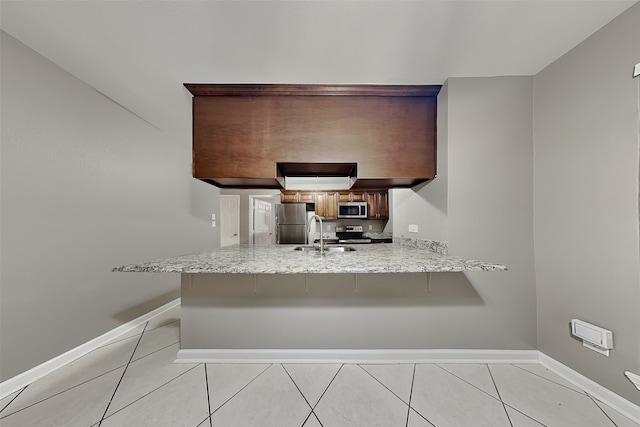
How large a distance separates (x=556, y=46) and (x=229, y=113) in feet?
8.08

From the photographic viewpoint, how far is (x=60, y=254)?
164cm

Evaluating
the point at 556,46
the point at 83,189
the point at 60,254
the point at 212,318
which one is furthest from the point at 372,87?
the point at 60,254

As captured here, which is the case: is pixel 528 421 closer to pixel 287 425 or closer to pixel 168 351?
pixel 287 425

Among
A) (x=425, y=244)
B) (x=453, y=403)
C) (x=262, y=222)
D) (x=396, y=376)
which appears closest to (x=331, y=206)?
(x=262, y=222)

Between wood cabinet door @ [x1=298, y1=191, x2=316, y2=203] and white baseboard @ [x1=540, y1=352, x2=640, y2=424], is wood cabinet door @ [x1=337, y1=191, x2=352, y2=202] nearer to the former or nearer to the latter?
wood cabinet door @ [x1=298, y1=191, x2=316, y2=203]

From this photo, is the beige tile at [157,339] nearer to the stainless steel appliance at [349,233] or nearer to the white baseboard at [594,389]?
the stainless steel appliance at [349,233]

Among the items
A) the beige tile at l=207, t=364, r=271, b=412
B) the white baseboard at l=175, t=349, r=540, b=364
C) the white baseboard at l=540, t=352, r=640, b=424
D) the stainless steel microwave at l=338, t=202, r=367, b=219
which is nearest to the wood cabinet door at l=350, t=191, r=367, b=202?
the stainless steel microwave at l=338, t=202, r=367, b=219

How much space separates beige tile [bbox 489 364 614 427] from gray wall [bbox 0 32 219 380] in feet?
10.7

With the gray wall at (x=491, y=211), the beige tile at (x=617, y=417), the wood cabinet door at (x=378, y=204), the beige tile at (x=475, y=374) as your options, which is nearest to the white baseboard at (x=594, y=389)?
the beige tile at (x=617, y=417)

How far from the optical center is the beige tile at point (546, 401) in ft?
3.88

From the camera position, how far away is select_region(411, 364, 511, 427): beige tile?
1186mm

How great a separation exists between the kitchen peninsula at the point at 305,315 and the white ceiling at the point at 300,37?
1.46 meters

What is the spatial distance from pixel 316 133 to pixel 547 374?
256 centimetres

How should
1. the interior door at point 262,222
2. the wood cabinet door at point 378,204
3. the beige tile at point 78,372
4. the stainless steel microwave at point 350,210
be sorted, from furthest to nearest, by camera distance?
the interior door at point 262,222
the wood cabinet door at point 378,204
the stainless steel microwave at point 350,210
the beige tile at point 78,372
